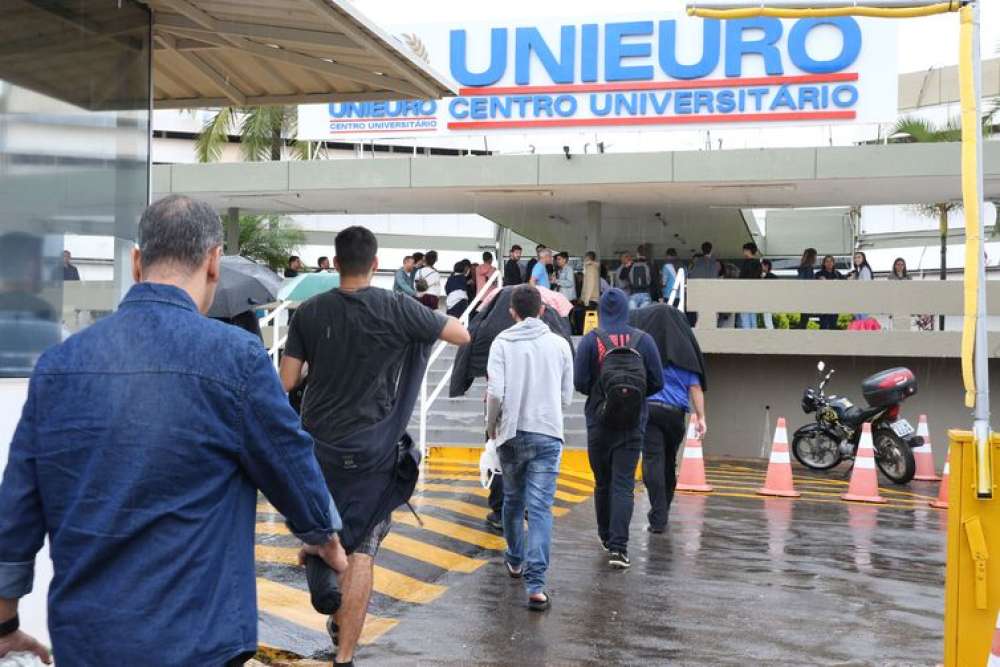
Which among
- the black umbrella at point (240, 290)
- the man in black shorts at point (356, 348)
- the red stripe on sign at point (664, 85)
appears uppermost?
the red stripe on sign at point (664, 85)

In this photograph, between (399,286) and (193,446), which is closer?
(193,446)

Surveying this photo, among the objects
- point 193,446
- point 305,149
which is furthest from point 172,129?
point 193,446

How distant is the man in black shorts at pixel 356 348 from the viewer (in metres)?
5.66

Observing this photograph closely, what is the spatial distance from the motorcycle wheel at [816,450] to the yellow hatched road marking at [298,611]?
10970 millimetres

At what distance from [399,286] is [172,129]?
115 ft

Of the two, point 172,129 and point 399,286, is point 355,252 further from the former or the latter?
point 172,129

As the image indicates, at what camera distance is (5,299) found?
217 inches

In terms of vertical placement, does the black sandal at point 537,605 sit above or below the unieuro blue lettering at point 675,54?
below

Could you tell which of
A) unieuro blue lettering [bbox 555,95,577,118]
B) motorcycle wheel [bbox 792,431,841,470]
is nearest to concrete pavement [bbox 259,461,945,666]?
motorcycle wheel [bbox 792,431,841,470]

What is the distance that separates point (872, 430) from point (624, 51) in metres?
8.74

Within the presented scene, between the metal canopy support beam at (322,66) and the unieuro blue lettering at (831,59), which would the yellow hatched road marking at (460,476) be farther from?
the unieuro blue lettering at (831,59)

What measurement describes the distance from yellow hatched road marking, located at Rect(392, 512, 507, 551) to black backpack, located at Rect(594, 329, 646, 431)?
1506 millimetres

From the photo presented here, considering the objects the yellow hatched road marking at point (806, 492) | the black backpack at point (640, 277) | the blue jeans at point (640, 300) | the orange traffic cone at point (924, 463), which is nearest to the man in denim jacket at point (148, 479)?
the yellow hatched road marking at point (806, 492)

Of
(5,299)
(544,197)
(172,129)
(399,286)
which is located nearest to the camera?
(5,299)
